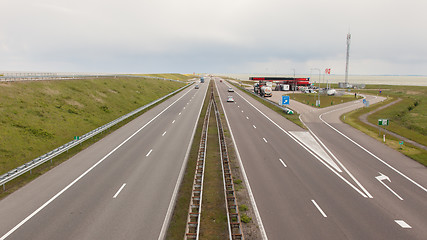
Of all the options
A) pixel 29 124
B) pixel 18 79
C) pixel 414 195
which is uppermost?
pixel 18 79

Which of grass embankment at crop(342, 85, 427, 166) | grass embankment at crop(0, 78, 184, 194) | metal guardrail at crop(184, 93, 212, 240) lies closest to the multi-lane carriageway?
metal guardrail at crop(184, 93, 212, 240)

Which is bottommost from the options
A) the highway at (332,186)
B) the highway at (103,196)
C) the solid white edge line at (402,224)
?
the solid white edge line at (402,224)

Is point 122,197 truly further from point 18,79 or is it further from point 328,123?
point 18,79

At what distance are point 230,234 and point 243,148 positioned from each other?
49.8 feet

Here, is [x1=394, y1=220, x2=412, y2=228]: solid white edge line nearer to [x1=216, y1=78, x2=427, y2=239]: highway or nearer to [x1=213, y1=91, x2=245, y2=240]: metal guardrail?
[x1=216, y1=78, x2=427, y2=239]: highway

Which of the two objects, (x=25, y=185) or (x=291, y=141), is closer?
(x=25, y=185)

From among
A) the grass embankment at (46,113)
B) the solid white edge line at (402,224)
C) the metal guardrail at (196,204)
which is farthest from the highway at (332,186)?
the grass embankment at (46,113)

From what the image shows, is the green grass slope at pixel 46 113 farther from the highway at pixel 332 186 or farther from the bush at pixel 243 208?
the highway at pixel 332 186

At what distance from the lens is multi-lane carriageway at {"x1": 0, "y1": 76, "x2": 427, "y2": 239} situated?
1266 centimetres

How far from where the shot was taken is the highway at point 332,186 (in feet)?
42.7

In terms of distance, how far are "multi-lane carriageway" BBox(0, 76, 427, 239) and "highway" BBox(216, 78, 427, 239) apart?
0.21 feet

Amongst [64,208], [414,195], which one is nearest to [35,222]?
[64,208]

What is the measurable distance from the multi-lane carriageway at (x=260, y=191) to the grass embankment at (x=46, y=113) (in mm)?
4528

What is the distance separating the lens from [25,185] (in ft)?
56.3
